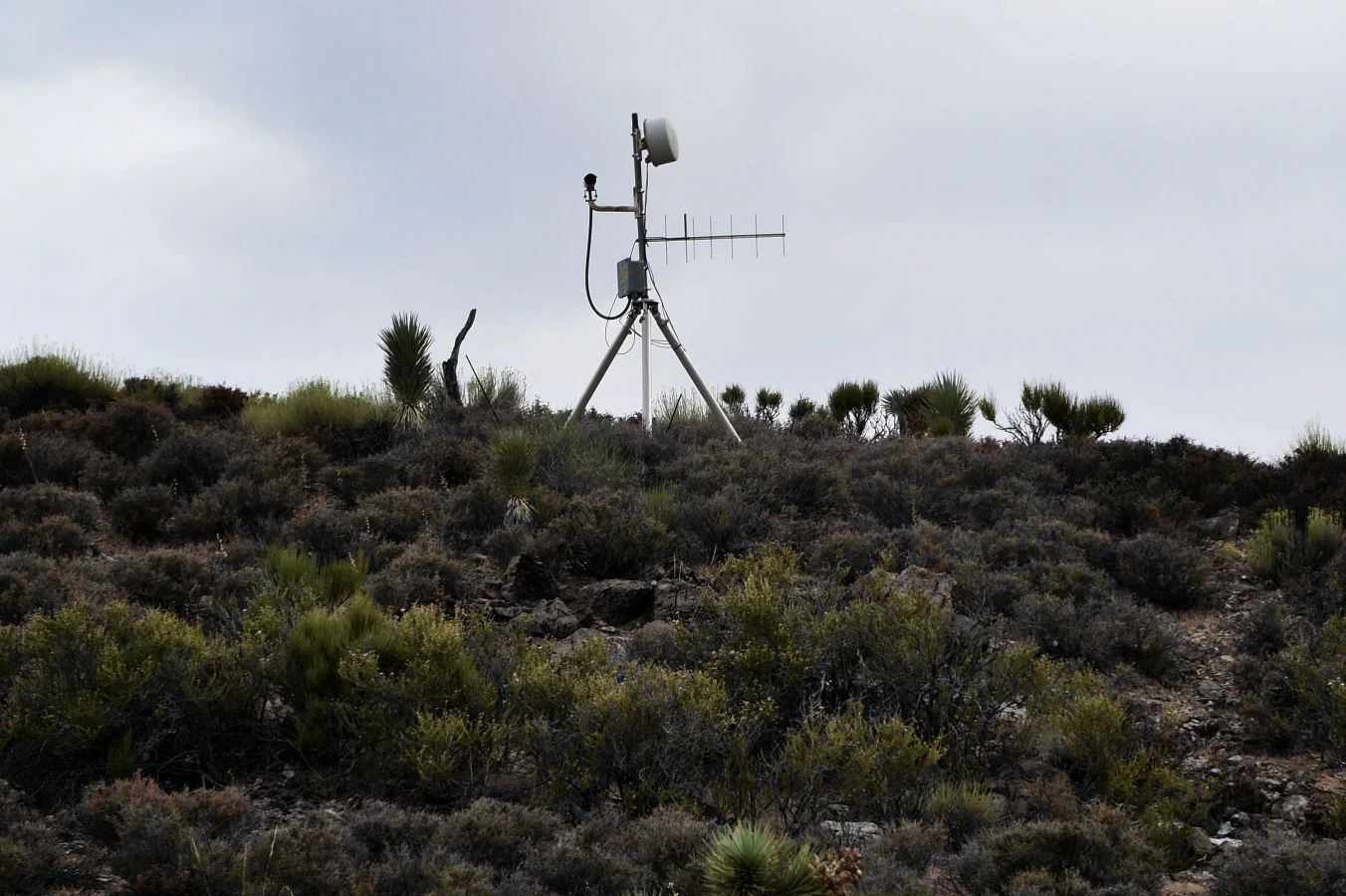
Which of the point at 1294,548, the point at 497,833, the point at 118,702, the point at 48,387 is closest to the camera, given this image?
the point at 497,833

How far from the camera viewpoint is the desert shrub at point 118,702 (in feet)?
18.8

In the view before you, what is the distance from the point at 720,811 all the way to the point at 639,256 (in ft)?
28.2

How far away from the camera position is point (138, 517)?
1048cm

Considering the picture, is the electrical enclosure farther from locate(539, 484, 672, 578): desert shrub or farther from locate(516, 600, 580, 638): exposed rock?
locate(516, 600, 580, 638): exposed rock

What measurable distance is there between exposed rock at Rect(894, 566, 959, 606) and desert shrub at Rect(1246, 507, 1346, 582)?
2.79 meters

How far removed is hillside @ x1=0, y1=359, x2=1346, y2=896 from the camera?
4.95m

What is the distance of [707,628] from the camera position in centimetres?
726

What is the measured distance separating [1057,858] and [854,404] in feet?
43.7

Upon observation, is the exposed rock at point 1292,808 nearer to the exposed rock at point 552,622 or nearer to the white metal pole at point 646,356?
the exposed rock at point 552,622

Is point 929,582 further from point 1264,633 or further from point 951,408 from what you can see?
point 951,408

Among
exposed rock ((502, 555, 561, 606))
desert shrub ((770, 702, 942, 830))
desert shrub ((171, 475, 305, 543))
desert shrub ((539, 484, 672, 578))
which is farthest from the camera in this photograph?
desert shrub ((171, 475, 305, 543))

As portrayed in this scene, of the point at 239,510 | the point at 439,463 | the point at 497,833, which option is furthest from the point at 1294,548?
the point at 239,510

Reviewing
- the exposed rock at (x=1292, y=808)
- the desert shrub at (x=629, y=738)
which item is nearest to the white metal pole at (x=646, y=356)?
the desert shrub at (x=629, y=738)

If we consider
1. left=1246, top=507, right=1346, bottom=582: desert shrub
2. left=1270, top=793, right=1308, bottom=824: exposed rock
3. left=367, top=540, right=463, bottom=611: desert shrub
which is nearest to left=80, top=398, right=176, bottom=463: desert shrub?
left=367, top=540, right=463, bottom=611: desert shrub
